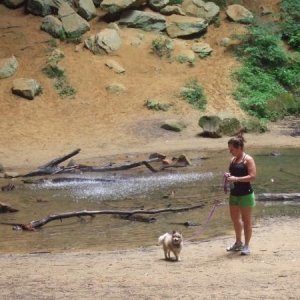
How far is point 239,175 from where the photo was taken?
7566 millimetres

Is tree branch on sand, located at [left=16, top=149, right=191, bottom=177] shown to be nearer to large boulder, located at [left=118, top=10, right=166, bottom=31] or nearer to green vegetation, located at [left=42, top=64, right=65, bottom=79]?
green vegetation, located at [left=42, top=64, right=65, bottom=79]

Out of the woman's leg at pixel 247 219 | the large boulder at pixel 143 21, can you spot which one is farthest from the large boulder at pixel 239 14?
the woman's leg at pixel 247 219

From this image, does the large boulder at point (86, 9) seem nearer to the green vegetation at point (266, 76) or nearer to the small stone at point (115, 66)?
the small stone at point (115, 66)

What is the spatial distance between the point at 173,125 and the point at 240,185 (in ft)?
45.5

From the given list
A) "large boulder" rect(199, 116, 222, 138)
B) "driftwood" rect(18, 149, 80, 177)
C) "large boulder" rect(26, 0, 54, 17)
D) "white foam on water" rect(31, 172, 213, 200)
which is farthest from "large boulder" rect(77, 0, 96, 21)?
"white foam on water" rect(31, 172, 213, 200)

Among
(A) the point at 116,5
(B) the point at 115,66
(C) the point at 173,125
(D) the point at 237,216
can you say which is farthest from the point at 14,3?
(D) the point at 237,216

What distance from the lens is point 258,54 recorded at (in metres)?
26.8

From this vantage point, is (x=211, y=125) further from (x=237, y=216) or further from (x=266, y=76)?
(x=237, y=216)

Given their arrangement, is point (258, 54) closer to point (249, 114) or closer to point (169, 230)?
point (249, 114)

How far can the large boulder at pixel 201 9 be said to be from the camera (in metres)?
29.3

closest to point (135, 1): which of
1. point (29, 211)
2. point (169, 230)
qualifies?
point (29, 211)

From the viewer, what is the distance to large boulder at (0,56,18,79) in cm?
2397

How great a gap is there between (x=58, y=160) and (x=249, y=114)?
9397 mm

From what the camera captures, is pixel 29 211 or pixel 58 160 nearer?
pixel 29 211
